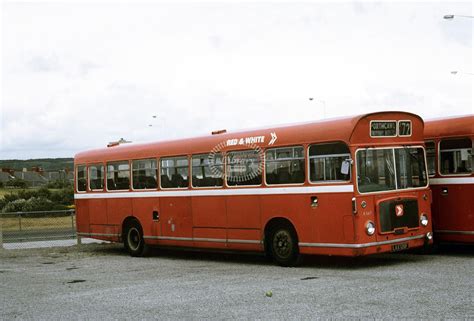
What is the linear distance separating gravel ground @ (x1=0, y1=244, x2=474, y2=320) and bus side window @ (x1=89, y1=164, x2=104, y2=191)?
3.56 metres

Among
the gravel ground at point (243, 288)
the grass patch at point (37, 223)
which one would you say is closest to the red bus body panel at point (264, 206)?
the gravel ground at point (243, 288)

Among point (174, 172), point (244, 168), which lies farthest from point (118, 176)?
point (244, 168)

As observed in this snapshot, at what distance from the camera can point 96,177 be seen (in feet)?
73.6

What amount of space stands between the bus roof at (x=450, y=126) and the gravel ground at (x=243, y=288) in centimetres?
256

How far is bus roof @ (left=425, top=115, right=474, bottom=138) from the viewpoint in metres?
15.9

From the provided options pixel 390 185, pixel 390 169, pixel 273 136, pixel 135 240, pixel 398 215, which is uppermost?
pixel 273 136

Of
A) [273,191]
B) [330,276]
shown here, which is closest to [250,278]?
[330,276]

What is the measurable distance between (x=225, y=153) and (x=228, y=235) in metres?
1.82

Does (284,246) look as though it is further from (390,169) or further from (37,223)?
(37,223)

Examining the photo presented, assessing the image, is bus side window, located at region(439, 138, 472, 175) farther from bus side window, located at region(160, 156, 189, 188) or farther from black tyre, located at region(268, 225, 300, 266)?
bus side window, located at region(160, 156, 189, 188)

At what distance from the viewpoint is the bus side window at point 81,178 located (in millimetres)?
23000

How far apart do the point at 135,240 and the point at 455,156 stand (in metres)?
8.89

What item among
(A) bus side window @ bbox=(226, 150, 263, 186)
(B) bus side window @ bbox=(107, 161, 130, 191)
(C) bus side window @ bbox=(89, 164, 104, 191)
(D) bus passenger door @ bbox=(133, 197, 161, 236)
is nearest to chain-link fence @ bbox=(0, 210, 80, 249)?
(C) bus side window @ bbox=(89, 164, 104, 191)

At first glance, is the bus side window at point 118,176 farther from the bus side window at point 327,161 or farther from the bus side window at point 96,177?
the bus side window at point 327,161
